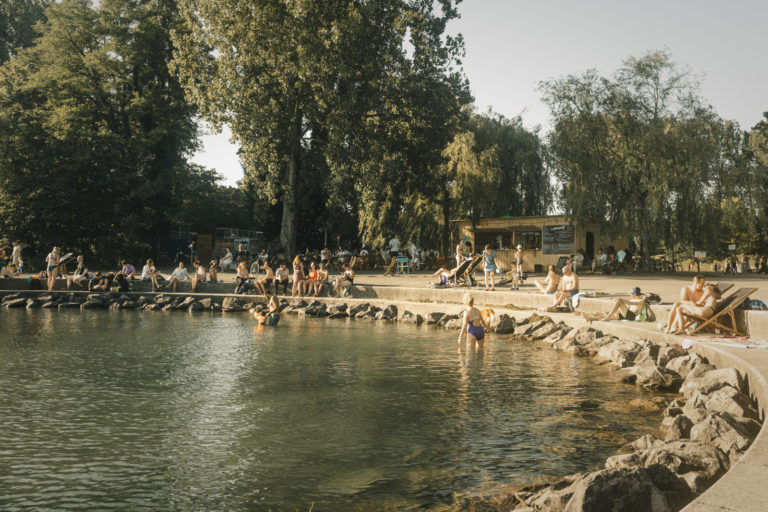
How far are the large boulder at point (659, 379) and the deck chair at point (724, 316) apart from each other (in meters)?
2.07

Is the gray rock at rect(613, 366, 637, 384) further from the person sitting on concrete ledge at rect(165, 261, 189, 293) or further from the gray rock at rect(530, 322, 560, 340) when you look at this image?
the person sitting on concrete ledge at rect(165, 261, 189, 293)

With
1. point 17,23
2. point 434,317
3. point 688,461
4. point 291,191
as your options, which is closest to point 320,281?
point 434,317

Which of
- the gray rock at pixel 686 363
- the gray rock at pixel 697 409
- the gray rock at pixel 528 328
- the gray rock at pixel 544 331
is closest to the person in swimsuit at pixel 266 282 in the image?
the gray rock at pixel 528 328

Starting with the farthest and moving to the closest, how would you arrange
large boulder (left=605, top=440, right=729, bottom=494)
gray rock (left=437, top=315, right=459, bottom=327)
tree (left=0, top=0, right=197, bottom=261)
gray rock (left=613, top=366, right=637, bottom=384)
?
Result: tree (left=0, top=0, right=197, bottom=261), gray rock (left=437, top=315, right=459, bottom=327), gray rock (left=613, top=366, right=637, bottom=384), large boulder (left=605, top=440, right=729, bottom=494)

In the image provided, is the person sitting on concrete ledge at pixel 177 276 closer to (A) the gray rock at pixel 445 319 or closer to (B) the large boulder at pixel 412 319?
(B) the large boulder at pixel 412 319

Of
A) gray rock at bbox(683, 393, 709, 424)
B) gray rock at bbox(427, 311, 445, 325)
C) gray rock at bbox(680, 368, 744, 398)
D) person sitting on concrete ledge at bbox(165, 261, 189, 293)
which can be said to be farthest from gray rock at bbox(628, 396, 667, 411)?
person sitting on concrete ledge at bbox(165, 261, 189, 293)

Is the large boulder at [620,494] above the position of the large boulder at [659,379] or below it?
above

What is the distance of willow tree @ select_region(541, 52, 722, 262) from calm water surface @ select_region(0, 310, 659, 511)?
18.9 metres

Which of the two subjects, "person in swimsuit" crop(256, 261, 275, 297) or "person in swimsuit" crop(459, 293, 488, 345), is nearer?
"person in swimsuit" crop(459, 293, 488, 345)

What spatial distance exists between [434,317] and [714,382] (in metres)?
11.3

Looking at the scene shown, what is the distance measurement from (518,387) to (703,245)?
24.5 meters

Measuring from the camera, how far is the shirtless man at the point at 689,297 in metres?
12.2

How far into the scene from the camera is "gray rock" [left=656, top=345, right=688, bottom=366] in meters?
10.9

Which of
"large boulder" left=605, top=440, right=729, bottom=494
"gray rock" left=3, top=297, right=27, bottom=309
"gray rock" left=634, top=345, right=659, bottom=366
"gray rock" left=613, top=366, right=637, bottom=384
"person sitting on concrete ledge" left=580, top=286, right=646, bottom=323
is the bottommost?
"gray rock" left=613, top=366, right=637, bottom=384
